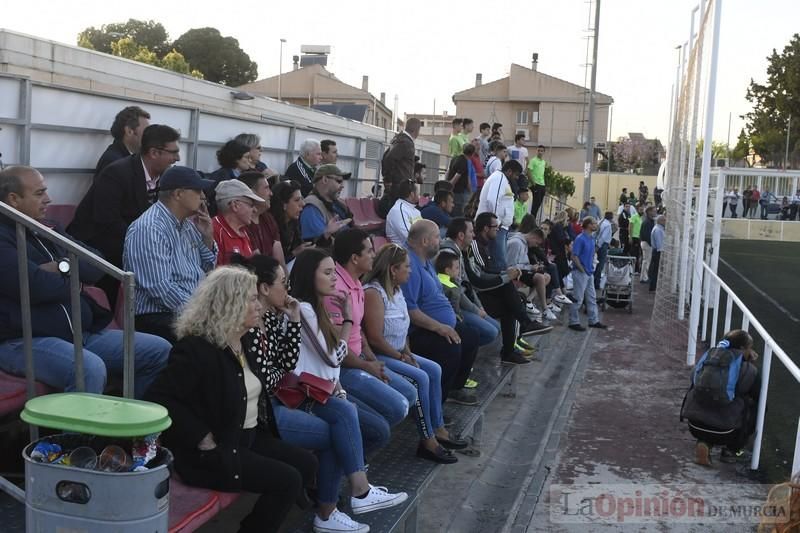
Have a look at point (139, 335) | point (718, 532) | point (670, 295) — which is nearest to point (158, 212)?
point (139, 335)

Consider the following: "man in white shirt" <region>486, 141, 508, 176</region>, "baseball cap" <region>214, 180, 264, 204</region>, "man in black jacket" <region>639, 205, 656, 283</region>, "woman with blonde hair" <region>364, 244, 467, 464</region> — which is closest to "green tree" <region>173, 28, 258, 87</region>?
"man in black jacket" <region>639, 205, 656, 283</region>

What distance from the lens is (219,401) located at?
12.2 feet

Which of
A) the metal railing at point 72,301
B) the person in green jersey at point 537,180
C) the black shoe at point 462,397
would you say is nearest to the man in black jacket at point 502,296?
the black shoe at point 462,397

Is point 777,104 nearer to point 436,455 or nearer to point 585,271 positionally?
point 585,271

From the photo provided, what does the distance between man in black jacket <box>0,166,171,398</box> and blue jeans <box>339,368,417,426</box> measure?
143 cm

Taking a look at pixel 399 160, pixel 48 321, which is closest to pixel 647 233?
pixel 399 160

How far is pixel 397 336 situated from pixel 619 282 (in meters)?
11.8

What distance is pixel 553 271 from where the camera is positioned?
1416 cm

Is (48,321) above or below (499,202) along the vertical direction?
below

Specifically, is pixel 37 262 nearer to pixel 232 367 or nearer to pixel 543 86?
pixel 232 367

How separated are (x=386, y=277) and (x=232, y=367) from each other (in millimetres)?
2395

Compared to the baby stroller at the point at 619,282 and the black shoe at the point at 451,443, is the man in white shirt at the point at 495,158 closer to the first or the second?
the baby stroller at the point at 619,282

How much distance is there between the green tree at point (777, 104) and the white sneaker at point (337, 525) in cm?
6333

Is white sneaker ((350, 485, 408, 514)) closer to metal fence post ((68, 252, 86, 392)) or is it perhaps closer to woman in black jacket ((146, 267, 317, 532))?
woman in black jacket ((146, 267, 317, 532))
